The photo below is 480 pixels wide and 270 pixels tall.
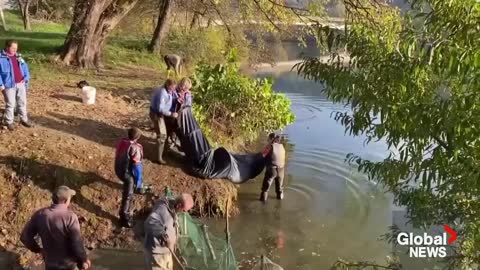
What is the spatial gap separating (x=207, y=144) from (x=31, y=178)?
10.2 ft

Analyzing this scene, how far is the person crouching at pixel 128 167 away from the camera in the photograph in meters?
8.91

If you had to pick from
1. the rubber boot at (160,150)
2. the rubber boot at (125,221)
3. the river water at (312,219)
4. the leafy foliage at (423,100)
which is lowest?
the river water at (312,219)

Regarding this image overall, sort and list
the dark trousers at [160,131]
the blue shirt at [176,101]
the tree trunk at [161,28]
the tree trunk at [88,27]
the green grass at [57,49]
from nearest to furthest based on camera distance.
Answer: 1. the blue shirt at [176,101]
2. the dark trousers at [160,131]
3. the tree trunk at [88,27]
4. the green grass at [57,49]
5. the tree trunk at [161,28]

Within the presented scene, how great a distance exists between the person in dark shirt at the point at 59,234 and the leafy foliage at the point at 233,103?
22.8 ft

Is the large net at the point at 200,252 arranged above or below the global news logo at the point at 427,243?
below

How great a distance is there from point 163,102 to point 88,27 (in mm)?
7640

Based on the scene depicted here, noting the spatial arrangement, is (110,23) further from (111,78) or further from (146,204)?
(146,204)

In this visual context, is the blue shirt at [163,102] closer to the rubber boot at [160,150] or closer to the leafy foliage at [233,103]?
the rubber boot at [160,150]

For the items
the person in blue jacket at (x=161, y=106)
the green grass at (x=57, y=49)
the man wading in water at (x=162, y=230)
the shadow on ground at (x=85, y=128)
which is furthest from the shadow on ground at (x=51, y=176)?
the green grass at (x=57, y=49)

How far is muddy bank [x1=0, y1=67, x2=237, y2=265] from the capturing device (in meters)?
8.91

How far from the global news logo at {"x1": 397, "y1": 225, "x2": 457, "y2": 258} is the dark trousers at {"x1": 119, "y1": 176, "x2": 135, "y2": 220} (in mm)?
4511

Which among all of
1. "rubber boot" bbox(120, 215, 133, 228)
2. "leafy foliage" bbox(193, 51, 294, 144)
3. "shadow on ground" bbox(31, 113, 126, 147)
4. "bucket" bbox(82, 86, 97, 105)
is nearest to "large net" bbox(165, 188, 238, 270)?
"rubber boot" bbox(120, 215, 133, 228)

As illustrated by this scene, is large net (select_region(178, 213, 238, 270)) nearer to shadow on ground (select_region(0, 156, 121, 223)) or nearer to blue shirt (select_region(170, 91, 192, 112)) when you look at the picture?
shadow on ground (select_region(0, 156, 121, 223))

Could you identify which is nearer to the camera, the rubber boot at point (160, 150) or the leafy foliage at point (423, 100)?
the leafy foliage at point (423, 100)
